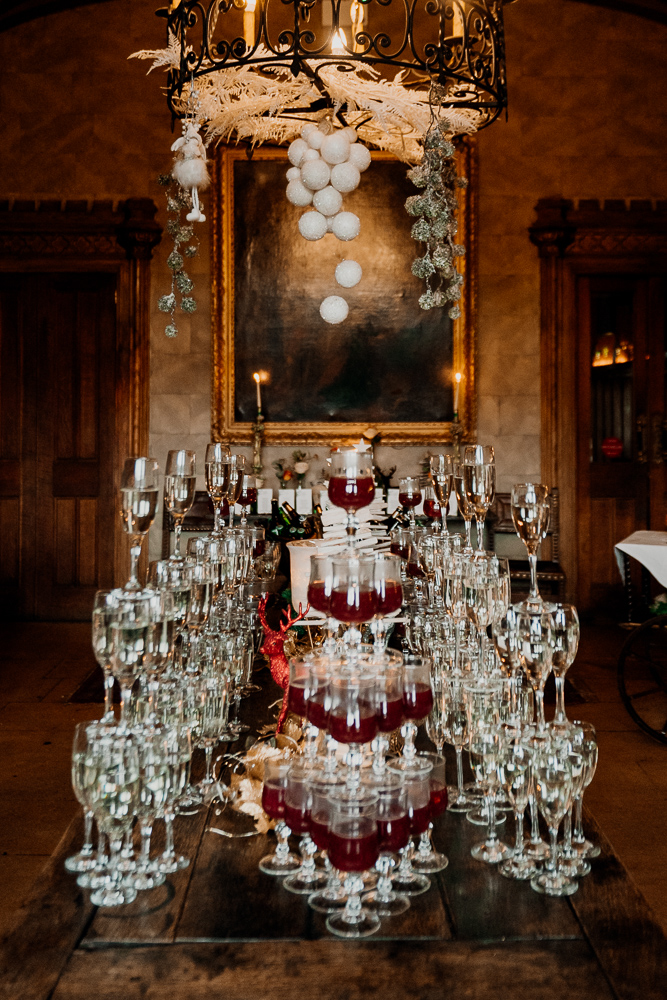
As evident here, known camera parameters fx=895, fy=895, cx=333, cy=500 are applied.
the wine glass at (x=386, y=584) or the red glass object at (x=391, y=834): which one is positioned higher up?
the wine glass at (x=386, y=584)

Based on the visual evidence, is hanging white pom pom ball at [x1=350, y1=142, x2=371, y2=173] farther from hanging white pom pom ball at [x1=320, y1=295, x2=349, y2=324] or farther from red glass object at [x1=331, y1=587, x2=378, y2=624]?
red glass object at [x1=331, y1=587, x2=378, y2=624]

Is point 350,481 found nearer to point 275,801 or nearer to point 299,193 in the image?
point 275,801

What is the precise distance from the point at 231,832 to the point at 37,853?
1.56 meters

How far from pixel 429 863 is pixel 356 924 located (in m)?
0.22

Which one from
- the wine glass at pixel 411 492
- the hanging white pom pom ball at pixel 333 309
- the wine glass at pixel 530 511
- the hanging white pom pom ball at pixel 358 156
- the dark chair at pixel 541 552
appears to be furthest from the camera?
the dark chair at pixel 541 552

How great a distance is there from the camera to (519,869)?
134 cm

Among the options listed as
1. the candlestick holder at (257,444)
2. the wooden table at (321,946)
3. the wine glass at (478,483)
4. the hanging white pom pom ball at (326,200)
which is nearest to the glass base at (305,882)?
the wooden table at (321,946)

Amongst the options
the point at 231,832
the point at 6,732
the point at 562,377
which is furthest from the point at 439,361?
the point at 231,832

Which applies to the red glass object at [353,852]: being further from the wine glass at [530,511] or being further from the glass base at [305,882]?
the wine glass at [530,511]

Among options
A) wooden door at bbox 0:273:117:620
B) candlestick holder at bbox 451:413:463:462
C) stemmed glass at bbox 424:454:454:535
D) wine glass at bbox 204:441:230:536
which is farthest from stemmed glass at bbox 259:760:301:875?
wooden door at bbox 0:273:117:620

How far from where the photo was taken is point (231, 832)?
1.50 meters

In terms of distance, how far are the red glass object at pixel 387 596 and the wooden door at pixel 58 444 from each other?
5.35 m

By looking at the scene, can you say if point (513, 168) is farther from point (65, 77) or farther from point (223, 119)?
point (223, 119)

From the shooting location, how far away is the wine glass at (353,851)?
119cm
